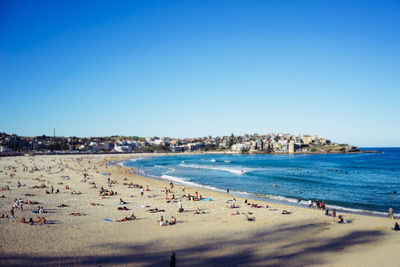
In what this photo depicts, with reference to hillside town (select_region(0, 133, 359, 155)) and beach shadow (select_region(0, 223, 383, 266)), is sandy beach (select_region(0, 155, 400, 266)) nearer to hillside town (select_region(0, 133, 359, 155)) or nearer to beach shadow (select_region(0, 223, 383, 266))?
beach shadow (select_region(0, 223, 383, 266))

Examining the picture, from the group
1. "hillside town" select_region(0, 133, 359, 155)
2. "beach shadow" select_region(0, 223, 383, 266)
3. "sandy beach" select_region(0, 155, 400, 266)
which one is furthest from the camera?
"hillside town" select_region(0, 133, 359, 155)

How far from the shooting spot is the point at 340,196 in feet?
90.9

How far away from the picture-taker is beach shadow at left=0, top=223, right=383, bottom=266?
429 inches

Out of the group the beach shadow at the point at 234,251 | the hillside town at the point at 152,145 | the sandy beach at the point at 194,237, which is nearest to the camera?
the beach shadow at the point at 234,251

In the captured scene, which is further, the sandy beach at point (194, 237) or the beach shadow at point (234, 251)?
the sandy beach at point (194, 237)

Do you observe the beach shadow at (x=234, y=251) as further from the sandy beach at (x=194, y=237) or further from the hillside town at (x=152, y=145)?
the hillside town at (x=152, y=145)

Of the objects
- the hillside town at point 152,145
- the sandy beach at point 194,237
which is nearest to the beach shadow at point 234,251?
the sandy beach at point 194,237

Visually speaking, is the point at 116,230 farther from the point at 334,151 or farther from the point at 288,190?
the point at 334,151

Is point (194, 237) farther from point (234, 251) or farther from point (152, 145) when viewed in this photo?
point (152, 145)

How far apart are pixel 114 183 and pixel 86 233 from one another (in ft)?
73.0

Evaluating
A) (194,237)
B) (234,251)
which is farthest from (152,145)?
(234,251)

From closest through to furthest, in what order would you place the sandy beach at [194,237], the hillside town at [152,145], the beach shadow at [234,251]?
the beach shadow at [234,251] < the sandy beach at [194,237] < the hillside town at [152,145]

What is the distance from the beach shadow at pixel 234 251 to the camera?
10906 millimetres

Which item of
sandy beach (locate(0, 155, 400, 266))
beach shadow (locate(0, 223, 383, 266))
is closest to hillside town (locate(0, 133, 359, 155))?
sandy beach (locate(0, 155, 400, 266))
